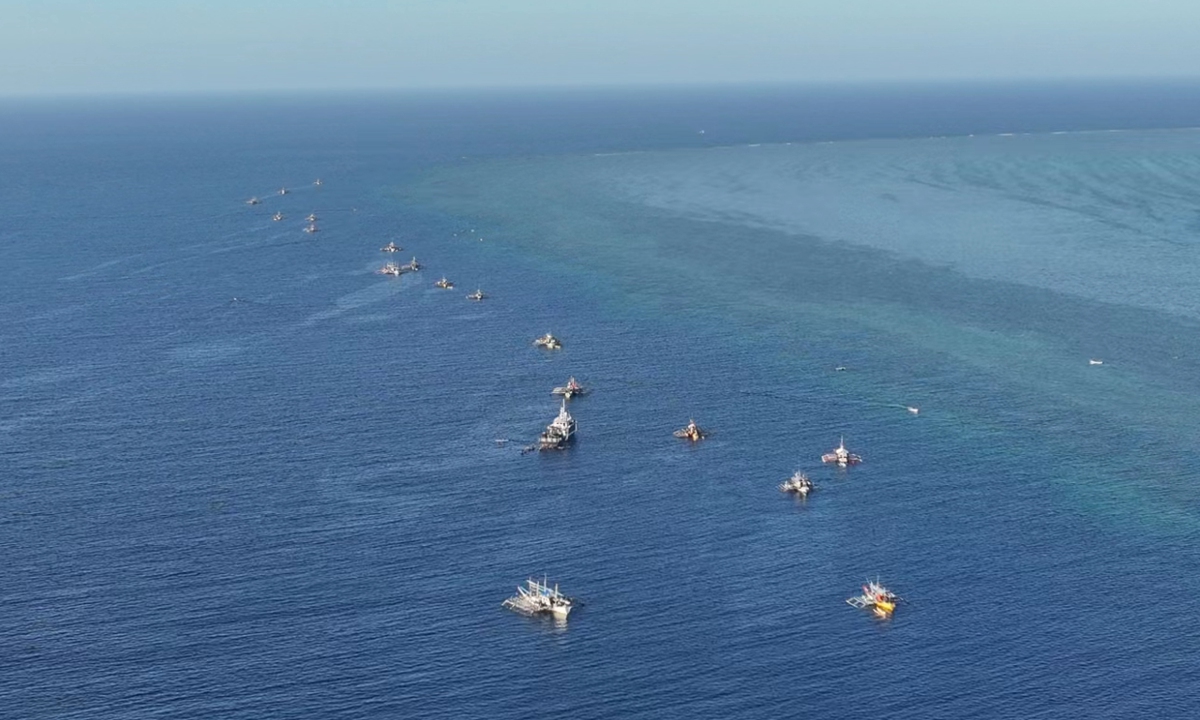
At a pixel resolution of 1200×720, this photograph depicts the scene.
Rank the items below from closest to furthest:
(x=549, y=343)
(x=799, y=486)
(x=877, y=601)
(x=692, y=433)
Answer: (x=877, y=601) < (x=799, y=486) < (x=692, y=433) < (x=549, y=343)

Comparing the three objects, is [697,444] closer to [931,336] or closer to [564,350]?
[564,350]

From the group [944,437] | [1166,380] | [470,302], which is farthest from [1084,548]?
[470,302]

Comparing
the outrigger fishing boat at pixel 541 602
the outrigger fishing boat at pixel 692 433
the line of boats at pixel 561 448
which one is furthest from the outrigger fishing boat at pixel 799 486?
the outrigger fishing boat at pixel 541 602

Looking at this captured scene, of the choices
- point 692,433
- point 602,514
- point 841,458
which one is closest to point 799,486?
point 841,458

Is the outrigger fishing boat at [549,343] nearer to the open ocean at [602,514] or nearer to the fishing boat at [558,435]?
the open ocean at [602,514]

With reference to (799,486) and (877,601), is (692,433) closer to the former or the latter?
(799,486)
